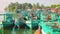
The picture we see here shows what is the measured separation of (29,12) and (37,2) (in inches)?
10.4

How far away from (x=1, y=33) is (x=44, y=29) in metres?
0.94

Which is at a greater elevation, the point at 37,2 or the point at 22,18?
the point at 37,2

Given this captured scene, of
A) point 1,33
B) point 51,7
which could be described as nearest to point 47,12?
point 51,7

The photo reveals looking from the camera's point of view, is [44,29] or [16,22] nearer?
[44,29]

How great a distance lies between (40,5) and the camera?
168 inches

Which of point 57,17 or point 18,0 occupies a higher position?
point 18,0

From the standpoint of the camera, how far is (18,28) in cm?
443

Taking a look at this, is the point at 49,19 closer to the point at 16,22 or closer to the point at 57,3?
the point at 57,3

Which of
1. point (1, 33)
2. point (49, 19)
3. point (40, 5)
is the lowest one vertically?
point (1, 33)

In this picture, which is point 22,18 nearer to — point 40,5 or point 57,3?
point 40,5

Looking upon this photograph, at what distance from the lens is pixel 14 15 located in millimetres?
4367

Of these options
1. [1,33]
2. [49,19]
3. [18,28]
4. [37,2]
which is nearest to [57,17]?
[49,19]

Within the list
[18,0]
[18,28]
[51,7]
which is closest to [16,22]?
[18,28]

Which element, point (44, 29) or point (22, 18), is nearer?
point (44, 29)
